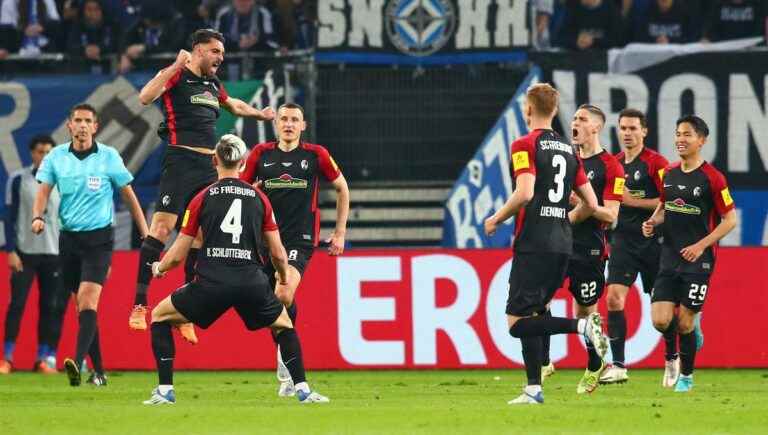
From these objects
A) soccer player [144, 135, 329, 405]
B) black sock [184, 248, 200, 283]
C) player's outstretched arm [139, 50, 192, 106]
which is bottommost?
black sock [184, 248, 200, 283]

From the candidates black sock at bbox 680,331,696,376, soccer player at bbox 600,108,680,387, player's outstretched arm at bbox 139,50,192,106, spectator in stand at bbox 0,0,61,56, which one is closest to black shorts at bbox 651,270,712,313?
black sock at bbox 680,331,696,376

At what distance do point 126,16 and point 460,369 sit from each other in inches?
290

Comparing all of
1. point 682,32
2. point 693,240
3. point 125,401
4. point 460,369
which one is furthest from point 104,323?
point 682,32

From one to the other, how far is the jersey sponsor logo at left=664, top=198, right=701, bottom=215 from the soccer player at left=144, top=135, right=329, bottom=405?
378 centimetres

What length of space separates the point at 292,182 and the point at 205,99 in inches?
38.5

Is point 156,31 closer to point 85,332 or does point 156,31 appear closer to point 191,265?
point 85,332

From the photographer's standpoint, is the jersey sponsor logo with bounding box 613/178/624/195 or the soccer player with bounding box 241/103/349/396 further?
the jersey sponsor logo with bounding box 613/178/624/195

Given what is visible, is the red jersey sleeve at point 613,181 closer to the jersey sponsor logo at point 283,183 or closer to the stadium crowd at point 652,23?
the jersey sponsor logo at point 283,183

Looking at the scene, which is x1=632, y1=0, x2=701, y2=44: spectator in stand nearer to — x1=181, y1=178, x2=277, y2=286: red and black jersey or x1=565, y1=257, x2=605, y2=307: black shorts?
x1=565, y1=257, x2=605, y2=307: black shorts

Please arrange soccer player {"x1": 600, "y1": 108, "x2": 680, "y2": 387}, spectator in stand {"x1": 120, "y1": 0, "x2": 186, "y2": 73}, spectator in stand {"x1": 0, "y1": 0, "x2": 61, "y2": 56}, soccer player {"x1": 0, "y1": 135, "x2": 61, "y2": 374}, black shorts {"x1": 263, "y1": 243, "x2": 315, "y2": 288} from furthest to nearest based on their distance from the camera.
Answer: spectator in stand {"x1": 0, "y1": 0, "x2": 61, "y2": 56}
spectator in stand {"x1": 120, "y1": 0, "x2": 186, "y2": 73}
soccer player {"x1": 0, "y1": 135, "x2": 61, "y2": 374}
soccer player {"x1": 600, "y1": 108, "x2": 680, "y2": 387}
black shorts {"x1": 263, "y1": 243, "x2": 315, "y2": 288}

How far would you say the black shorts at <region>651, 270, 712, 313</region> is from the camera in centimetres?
1352

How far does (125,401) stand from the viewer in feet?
40.8

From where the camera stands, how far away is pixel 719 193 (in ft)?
44.0

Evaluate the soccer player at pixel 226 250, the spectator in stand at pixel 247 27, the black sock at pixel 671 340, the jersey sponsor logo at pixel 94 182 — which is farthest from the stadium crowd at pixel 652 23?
the soccer player at pixel 226 250
